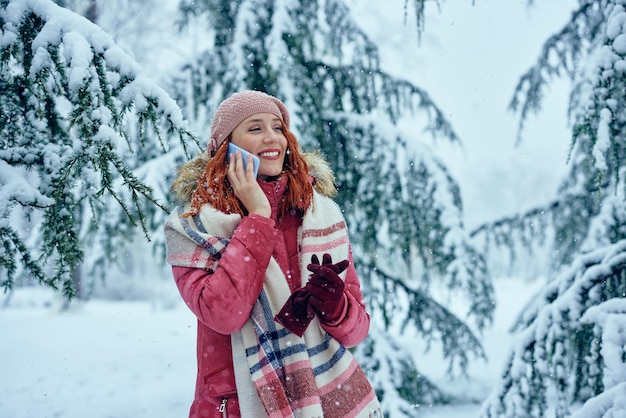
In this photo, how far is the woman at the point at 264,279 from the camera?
1481 millimetres

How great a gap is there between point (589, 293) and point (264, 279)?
7.09 ft

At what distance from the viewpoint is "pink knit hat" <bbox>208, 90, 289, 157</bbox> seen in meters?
1.80

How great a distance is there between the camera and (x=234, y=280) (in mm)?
1477

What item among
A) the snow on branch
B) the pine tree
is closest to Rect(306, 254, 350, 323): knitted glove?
the snow on branch

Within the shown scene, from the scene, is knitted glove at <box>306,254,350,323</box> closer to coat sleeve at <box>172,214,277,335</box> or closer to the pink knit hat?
coat sleeve at <box>172,214,277,335</box>

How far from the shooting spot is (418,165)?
4.49m

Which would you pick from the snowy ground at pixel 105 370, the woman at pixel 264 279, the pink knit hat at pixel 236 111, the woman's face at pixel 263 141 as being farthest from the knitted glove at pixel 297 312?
the snowy ground at pixel 105 370

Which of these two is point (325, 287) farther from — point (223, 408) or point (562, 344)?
point (562, 344)

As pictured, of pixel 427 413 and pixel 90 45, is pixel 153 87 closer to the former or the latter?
pixel 90 45

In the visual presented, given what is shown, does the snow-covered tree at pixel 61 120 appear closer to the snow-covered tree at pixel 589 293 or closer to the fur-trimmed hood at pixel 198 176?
the fur-trimmed hood at pixel 198 176

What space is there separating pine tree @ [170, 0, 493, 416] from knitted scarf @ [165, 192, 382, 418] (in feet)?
7.97

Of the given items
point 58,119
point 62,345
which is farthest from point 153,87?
point 62,345

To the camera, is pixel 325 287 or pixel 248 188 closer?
pixel 325 287

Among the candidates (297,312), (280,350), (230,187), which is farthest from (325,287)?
(230,187)
